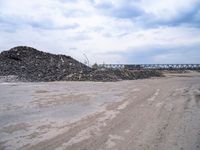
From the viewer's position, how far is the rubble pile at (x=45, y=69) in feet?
113

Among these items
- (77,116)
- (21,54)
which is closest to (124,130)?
(77,116)

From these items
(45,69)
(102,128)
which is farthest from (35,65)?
(102,128)

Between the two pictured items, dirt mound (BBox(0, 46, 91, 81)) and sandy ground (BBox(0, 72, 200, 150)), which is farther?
dirt mound (BBox(0, 46, 91, 81))

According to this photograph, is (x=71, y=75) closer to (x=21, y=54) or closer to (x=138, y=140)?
(x=21, y=54)

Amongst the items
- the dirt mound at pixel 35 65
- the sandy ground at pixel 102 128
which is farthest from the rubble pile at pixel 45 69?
the sandy ground at pixel 102 128

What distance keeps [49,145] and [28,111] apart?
19.2 ft

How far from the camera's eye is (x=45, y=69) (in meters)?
37.7

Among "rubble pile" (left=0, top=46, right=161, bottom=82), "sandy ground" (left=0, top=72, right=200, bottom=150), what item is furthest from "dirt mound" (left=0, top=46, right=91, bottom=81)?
"sandy ground" (left=0, top=72, right=200, bottom=150)

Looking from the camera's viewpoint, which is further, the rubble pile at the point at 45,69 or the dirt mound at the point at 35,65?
the dirt mound at the point at 35,65

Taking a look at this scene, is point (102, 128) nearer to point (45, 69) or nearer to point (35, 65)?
point (45, 69)

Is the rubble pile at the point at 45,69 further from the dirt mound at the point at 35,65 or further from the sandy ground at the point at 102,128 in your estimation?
the sandy ground at the point at 102,128

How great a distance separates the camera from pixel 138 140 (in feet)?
24.3

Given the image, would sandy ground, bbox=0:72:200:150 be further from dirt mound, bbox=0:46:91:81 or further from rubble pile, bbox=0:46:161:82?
dirt mound, bbox=0:46:91:81

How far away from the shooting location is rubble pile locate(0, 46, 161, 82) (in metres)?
34.6
